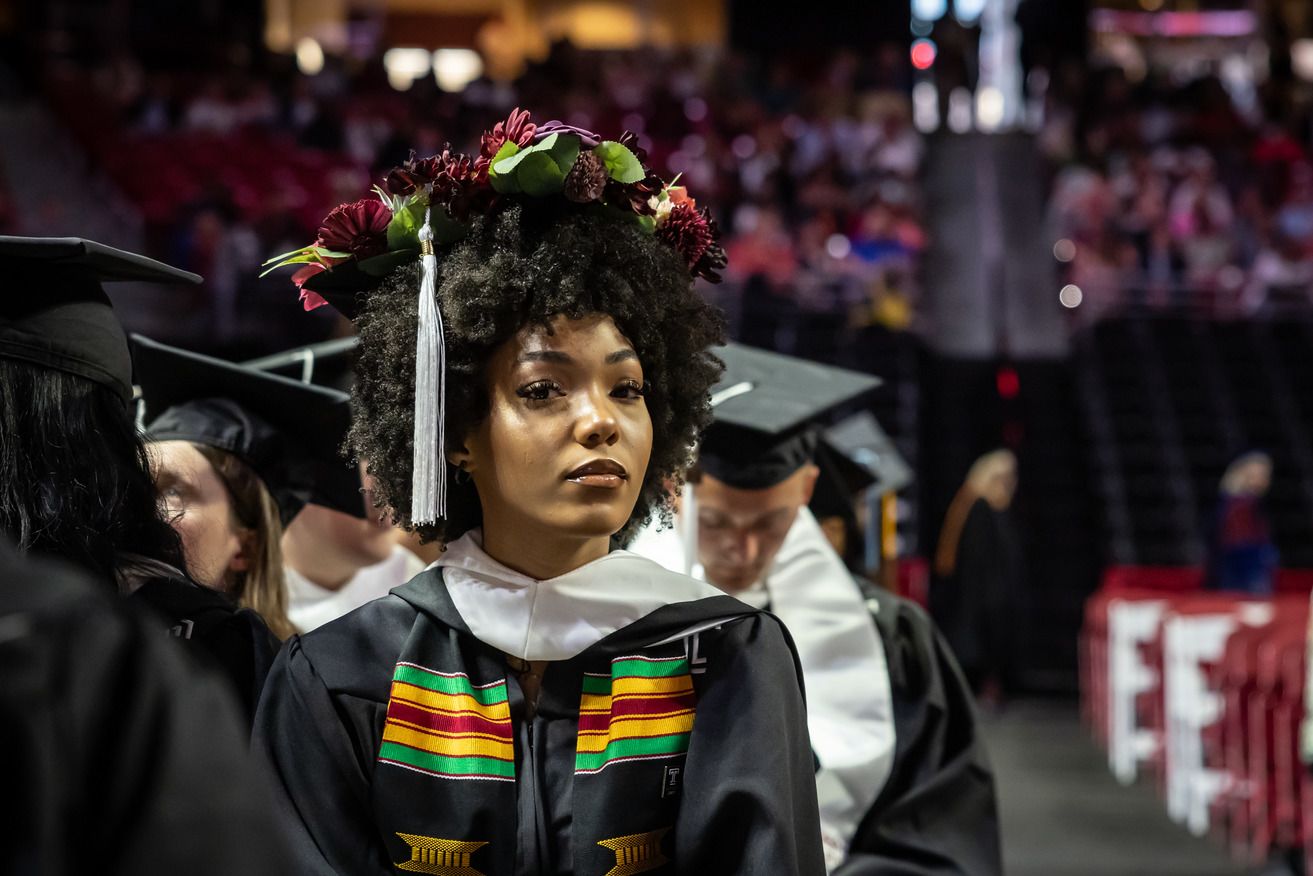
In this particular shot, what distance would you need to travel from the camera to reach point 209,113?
15352 mm

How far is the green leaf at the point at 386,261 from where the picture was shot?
212 cm

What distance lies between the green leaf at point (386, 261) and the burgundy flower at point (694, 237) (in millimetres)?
348

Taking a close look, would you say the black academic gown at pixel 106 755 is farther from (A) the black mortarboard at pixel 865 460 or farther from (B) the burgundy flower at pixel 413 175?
(A) the black mortarboard at pixel 865 460

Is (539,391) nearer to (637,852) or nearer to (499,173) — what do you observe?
(499,173)

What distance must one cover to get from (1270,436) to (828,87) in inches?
281

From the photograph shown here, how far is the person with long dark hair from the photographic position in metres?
1.93

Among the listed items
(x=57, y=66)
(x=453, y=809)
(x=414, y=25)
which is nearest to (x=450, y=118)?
(x=57, y=66)

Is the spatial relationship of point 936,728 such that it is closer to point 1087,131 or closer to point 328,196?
point 328,196

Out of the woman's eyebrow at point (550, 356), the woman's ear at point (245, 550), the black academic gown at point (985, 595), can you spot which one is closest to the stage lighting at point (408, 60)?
the black academic gown at point (985, 595)

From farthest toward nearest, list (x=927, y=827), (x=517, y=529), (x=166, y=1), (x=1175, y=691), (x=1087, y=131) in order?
(x=166, y=1), (x=1087, y=131), (x=1175, y=691), (x=927, y=827), (x=517, y=529)

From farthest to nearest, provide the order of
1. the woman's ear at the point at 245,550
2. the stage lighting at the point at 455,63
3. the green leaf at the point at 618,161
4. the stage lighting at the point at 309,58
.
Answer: the stage lighting at the point at 455,63 < the stage lighting at the point at 309,58 < the woman's ear at the point at 245,550 < the green leaf at the point at 618,161

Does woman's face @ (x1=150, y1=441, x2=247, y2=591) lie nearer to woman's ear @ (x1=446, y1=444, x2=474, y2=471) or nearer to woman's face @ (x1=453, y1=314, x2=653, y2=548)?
woman's ear @ (x1=446, y1=444, x2=474, y2=471)

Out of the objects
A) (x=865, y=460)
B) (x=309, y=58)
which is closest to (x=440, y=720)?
(x=865, y=460)

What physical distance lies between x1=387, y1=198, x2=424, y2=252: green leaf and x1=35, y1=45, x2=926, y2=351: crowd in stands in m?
9.51
